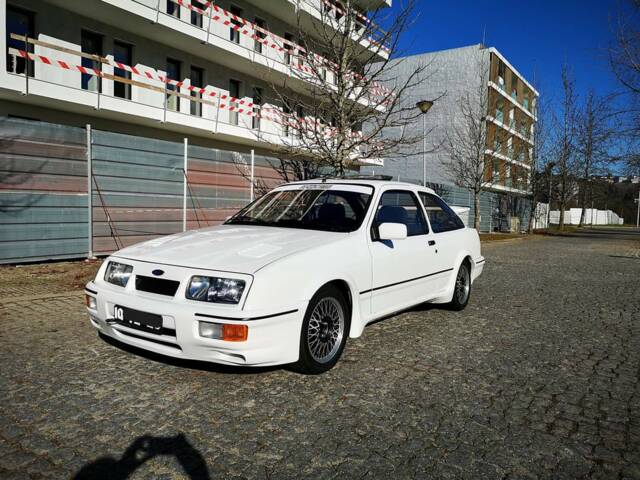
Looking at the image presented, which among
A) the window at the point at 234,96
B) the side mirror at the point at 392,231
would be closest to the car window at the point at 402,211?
the side mirror at the point at 392,231

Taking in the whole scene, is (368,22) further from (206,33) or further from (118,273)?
(118,273)

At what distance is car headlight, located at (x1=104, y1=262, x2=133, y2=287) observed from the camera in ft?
12.3

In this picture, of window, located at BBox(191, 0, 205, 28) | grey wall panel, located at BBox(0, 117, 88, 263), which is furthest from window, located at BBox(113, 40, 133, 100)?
grey wall panel, located at BBox(0, 117, 88, 263)

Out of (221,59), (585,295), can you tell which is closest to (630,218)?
(221,59)

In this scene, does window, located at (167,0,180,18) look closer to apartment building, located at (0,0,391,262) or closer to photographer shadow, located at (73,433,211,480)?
Result: apartment building, located at (0,0,391,262)

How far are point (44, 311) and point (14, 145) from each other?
3987mm

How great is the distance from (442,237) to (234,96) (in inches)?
760

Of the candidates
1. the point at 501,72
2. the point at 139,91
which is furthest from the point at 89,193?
the point at 501,72

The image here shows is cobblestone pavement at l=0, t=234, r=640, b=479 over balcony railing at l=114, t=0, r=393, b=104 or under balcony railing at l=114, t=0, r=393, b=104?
under

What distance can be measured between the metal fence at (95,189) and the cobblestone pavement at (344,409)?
367 cm

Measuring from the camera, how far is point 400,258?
4.75 m

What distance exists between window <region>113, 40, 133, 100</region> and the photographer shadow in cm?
1774

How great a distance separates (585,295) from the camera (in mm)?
8047

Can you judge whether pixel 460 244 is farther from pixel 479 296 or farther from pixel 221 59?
pixel 221 59
